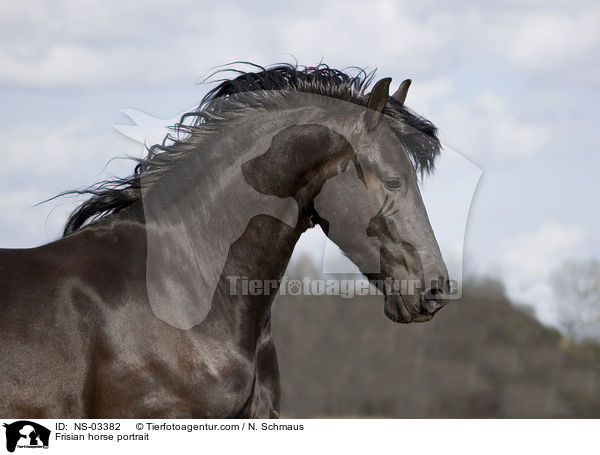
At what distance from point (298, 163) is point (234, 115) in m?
0.53

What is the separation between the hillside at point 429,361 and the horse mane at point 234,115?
11.8 metres

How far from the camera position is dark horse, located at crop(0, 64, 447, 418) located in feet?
12.2

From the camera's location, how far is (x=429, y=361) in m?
17.4

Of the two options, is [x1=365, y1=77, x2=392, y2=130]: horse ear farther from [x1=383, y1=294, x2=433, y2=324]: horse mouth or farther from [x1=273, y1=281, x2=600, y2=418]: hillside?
[x1=273, y1=281, x2=600, y2=418]: hillside

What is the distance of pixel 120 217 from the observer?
13.6ft

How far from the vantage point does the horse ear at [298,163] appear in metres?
4.13

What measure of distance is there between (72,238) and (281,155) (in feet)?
4.28

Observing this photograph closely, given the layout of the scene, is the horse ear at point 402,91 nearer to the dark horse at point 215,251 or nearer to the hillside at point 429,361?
the dark horse at point 215,251

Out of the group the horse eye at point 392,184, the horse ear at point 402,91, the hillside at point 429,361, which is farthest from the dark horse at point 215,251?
the hillside at point 429,361

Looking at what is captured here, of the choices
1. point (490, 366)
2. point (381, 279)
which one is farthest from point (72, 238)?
point (490, 366)
